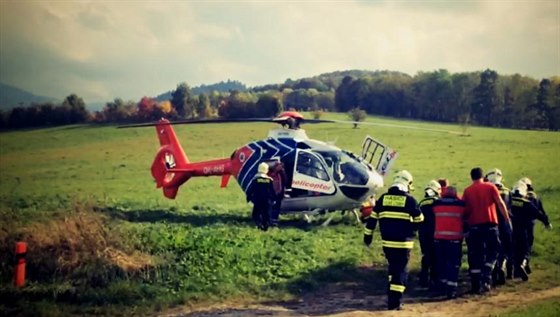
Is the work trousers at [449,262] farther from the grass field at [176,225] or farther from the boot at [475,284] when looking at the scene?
the grass field at [176,225]

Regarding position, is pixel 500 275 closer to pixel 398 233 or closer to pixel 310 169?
pixel 398 233

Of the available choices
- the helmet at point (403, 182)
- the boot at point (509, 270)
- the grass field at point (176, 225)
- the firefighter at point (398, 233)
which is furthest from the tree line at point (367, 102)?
the firefighter at point (398, 233)

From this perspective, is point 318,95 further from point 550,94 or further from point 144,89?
point 550,94

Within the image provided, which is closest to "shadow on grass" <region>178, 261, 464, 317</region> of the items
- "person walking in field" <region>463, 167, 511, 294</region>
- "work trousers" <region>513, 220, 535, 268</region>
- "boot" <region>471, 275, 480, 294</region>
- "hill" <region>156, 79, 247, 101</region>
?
"boot" <region>471, 275, 480, 294</region>

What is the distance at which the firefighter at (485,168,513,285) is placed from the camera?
836 cm

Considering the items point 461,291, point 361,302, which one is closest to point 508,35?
point 461,291

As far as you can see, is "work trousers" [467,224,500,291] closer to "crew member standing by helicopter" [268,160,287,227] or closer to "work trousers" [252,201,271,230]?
"work trousers" [252,201,271,230]

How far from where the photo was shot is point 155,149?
1555cm

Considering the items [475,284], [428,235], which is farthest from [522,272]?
[428,235]

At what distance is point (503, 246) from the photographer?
28.6 feet

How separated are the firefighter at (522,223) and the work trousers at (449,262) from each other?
55.2 inches

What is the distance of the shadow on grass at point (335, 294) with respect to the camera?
766 centimetres

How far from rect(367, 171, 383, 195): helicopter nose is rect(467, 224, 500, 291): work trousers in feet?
11.2

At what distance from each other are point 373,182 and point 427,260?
3.06 meters
